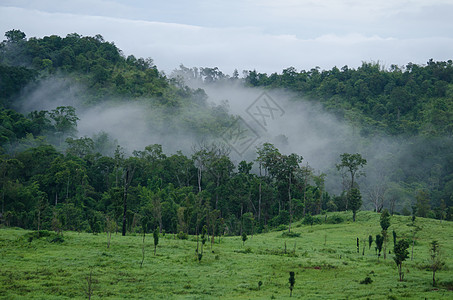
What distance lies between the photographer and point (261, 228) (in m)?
85.4

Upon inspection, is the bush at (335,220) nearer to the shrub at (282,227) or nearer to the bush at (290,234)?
the shrub at (282,227)

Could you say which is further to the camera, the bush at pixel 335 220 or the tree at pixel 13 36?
the tree at pixel 13 36

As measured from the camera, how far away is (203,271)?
40906 mm

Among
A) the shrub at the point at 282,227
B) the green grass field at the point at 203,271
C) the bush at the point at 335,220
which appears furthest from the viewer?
the shrub at the point at 282,227

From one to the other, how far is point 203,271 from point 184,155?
79490 millimetres

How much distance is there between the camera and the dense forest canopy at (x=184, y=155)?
260 ft

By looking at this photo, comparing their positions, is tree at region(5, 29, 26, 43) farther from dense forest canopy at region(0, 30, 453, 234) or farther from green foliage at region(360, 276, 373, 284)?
green foliage at region(360, 276, 373, 284)

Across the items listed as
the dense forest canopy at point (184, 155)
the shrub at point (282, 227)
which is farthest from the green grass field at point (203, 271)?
the shrub at point (282, 227)

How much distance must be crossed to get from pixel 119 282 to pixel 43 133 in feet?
302

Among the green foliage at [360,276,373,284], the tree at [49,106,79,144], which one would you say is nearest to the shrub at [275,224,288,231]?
the green foliage at [360,276,373,284]

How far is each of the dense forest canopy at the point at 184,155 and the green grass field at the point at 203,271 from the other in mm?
7525

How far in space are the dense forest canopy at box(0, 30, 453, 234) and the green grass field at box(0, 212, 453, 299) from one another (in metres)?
7.52

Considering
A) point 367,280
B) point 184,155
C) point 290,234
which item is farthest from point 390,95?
point 367,280

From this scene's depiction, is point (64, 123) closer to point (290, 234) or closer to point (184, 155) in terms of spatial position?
point (184, 155)
